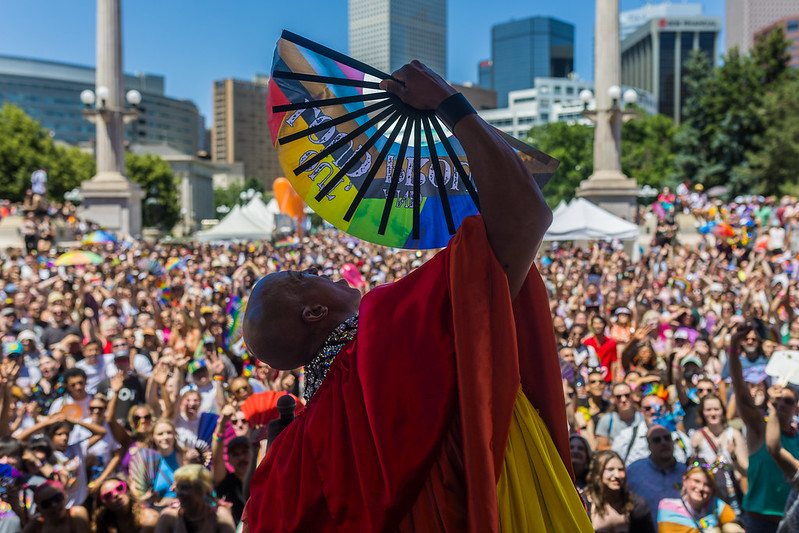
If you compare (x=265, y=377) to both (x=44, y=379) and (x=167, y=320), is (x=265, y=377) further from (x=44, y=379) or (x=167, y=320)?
(x=167, y=320)

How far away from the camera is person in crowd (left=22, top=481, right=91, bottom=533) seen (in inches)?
177

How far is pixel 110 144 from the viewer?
3000cm

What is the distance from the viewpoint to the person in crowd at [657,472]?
4660 millimetres

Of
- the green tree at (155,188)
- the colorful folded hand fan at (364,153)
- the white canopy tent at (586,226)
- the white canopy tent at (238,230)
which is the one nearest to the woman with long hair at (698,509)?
the colorful folded hand fan at (364,153)

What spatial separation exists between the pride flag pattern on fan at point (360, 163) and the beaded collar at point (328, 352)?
15.3 inches

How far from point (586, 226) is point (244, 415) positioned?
1249cm

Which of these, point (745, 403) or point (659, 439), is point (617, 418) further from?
point (745, 403)

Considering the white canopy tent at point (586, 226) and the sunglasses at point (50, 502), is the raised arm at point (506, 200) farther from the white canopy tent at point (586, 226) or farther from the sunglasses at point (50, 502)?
the white canopy tent at point (586, 226)

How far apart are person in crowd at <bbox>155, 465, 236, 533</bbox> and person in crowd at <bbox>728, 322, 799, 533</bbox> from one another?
309 cm

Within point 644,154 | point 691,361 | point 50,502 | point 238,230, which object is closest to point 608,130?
point 238,230

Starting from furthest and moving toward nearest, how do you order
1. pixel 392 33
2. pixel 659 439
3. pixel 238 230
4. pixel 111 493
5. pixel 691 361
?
pixel 238 230 → pixel 691 361 → pixel 659 439 → pixel 111 493 → pixel 392 33

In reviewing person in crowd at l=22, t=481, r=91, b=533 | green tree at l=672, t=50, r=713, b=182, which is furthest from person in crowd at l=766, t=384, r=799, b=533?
green tree at l=672, t=50, r=713, b=182

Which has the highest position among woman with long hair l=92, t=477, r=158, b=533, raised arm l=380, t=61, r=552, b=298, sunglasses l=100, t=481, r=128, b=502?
raised arm l=380, t=61, r=552, b=298

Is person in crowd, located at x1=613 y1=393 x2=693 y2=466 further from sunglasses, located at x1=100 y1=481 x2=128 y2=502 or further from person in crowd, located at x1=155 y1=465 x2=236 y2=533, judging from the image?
sunglasses, located at x1=100 y1=481 x2=128 y2=502
